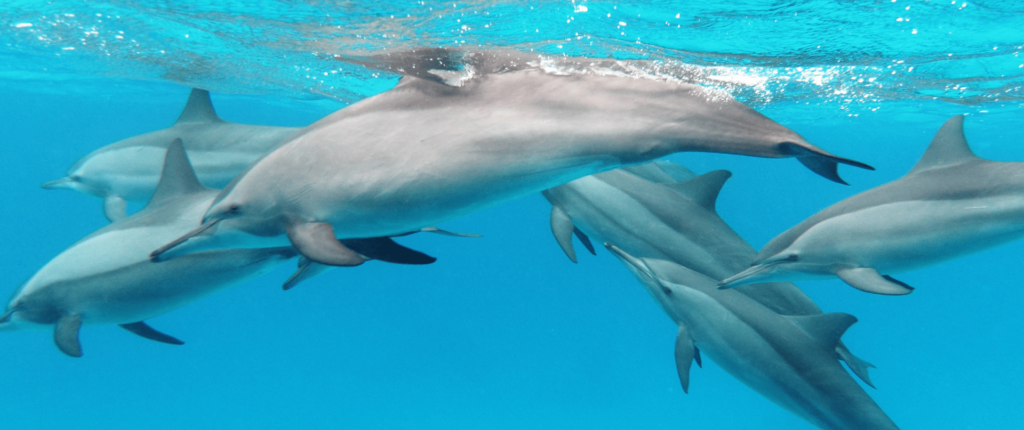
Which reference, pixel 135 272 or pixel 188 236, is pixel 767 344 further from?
pixel 135 272

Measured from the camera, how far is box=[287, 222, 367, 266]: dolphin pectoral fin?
2.28 metres

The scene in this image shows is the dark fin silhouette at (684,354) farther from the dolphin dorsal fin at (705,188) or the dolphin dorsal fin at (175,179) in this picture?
the dolphin dorsal fin at (175,179)

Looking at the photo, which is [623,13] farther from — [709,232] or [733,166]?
[733,166]

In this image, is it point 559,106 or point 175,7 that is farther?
point 175,7

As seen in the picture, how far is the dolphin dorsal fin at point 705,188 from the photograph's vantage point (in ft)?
16.4

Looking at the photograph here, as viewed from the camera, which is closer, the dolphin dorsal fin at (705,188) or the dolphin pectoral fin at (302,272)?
the dolphin pectoral fin at (302,272)

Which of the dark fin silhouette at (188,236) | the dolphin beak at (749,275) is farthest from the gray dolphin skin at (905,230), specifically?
the dark fin silhouette at (188,236)

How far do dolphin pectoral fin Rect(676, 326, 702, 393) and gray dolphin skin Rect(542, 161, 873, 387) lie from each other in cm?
59

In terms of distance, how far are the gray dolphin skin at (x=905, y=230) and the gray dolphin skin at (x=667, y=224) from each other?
536mm

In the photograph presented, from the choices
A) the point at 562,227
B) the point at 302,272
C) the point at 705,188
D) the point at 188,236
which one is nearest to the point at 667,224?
the point at 705,188

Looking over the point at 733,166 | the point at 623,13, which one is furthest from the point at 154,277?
the point at 733,166

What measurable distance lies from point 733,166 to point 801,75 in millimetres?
38352

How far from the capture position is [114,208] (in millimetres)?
6734

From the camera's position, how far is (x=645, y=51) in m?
8.04
